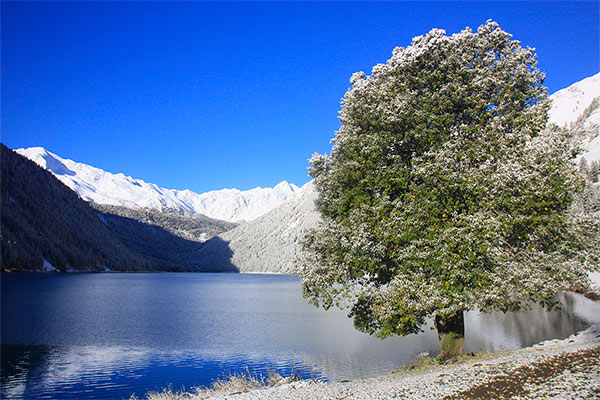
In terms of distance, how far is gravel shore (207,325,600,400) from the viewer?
35.7 ft

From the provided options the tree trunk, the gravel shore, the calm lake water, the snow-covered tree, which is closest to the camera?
the gravel shore

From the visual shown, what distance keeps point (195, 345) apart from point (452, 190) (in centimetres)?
2973

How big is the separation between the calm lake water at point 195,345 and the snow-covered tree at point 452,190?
1163 cm

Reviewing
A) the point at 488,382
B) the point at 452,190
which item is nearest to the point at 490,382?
the point at 488,382

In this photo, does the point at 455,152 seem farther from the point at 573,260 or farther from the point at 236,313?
the point at 236,313

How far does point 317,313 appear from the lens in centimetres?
5947

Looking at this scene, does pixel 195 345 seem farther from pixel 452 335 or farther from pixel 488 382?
pixel 488 382

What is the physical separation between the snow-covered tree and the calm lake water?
11.6 meters

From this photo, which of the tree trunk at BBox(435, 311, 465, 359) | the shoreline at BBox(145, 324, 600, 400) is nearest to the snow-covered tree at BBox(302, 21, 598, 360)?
the tree trunk at BBox(435, 311, 465, 359)

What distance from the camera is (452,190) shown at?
50.3 feet

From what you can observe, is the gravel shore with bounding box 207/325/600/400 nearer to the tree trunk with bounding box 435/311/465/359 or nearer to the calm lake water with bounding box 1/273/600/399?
the tree trunk with bounding box 435/311/465/359

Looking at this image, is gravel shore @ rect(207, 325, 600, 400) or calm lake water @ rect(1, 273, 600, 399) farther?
calm lake water @ rect(1, 273, 600, 399)

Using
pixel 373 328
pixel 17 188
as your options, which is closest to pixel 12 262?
pixel 17 188

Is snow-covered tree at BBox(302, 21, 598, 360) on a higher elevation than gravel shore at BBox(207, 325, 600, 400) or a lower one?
higher
